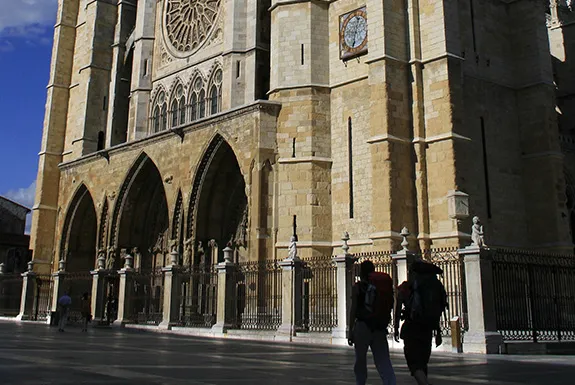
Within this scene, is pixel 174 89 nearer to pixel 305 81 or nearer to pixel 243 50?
pixel 243 50

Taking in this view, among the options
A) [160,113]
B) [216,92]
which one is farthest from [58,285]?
[216,92]

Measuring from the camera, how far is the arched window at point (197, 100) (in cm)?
2325

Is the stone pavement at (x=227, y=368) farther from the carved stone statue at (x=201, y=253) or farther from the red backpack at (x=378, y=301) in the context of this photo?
the carved stone statue at (x=201, y=253)

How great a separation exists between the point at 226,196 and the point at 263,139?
3.34m

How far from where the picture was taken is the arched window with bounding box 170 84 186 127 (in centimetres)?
2407

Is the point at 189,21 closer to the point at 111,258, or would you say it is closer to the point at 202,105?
the point at 202,105

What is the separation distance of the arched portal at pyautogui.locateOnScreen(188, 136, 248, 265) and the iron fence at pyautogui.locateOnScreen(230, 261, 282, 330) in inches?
160

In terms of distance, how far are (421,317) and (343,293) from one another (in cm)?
791

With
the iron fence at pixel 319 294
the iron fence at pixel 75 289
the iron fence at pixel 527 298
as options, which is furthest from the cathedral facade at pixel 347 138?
the iron fence at pixel 527 298

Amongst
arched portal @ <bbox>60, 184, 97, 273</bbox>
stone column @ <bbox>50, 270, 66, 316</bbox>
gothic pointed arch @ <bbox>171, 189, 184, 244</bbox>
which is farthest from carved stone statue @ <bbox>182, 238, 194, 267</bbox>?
arched portal @ <bbox>60, 184, 97, 273</bbox>

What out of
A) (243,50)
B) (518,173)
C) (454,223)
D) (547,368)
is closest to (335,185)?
(454,223)

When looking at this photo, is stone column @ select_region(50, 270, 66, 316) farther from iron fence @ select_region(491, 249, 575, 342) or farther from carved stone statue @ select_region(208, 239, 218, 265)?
iron fence @ select_region(491, 249, 575, 342)

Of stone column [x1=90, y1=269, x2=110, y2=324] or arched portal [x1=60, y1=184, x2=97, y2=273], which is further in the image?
arched portal [x1=60, y1=184, x2=97, y2=273]

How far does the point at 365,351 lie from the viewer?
5.02 meters
